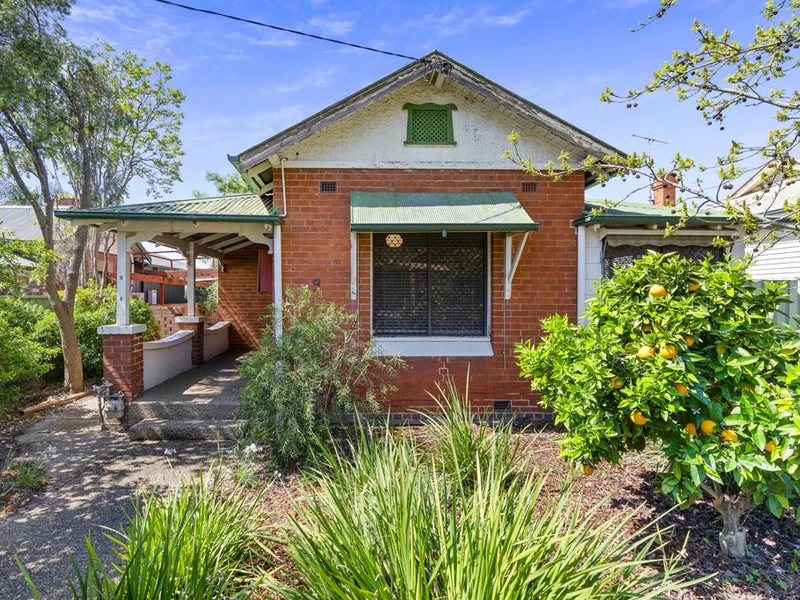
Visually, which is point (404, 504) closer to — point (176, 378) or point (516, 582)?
point (516, 582)

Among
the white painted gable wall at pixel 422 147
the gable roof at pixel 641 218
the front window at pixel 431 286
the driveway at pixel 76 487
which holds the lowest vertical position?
the driveway at pixel 76 487

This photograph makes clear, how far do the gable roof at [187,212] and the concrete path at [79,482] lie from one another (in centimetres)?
291

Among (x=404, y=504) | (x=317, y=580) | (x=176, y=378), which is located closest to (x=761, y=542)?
(x=404, y=504)

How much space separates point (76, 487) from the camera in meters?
4.92

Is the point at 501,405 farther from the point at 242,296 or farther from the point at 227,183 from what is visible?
the point at 227,183

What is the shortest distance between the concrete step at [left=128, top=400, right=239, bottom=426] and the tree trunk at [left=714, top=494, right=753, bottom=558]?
19.7 feet

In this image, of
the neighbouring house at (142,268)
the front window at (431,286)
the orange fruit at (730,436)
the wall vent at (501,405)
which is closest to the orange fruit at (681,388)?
the orange fruit at (730,436)

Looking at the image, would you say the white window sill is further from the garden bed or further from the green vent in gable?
the green vent in gable

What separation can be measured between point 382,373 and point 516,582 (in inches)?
185

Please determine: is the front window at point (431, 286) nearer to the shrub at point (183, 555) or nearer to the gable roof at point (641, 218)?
the gable roof at point (641, 218)

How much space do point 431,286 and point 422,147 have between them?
2235 mm

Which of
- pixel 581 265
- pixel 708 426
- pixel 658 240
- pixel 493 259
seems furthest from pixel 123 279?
pixel 658 240

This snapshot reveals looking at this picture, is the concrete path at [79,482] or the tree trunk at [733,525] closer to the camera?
the tree trunk at [733,525]

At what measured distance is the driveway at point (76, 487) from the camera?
355cm
